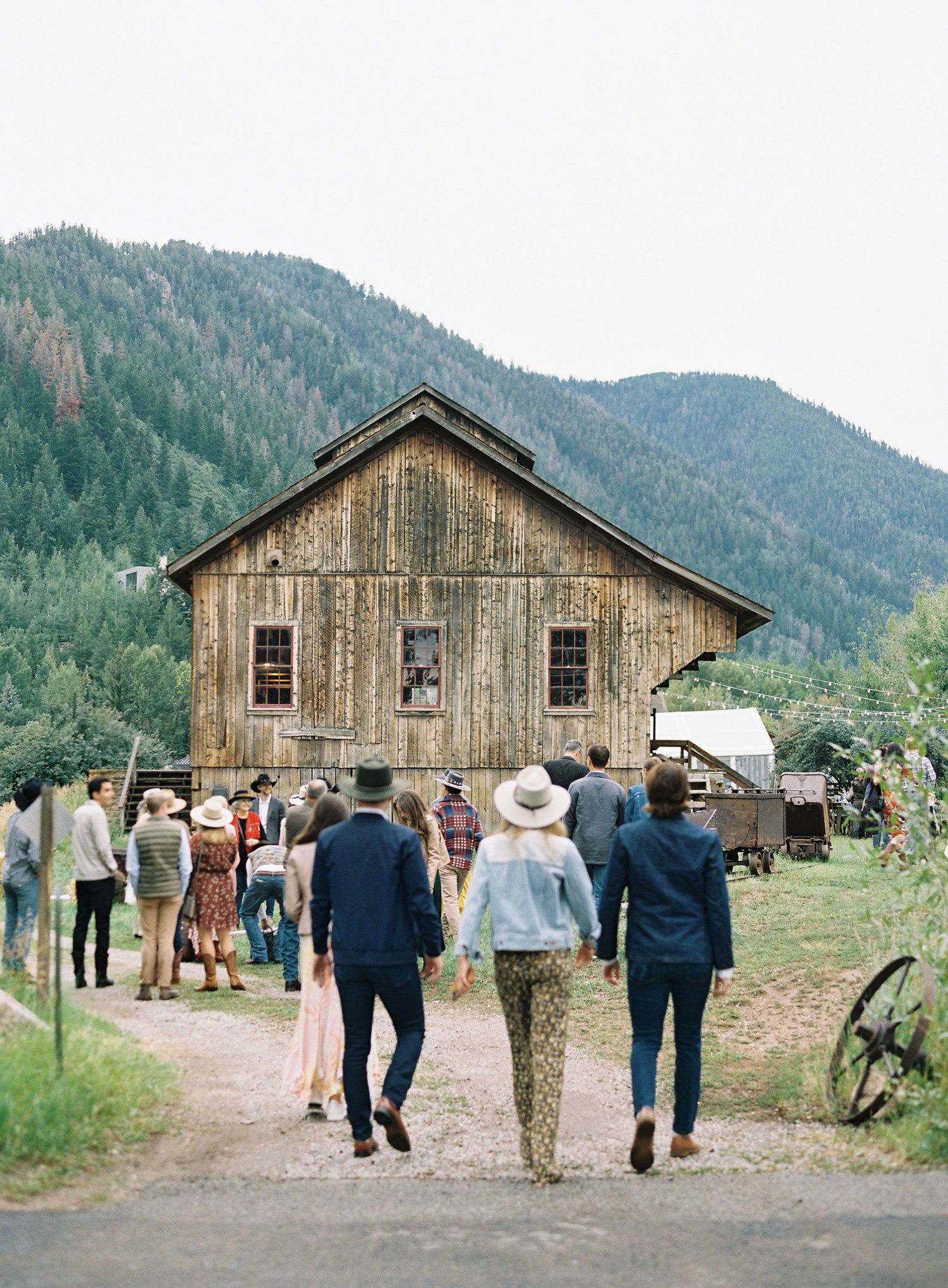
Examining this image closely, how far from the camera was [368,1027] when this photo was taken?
6684mm

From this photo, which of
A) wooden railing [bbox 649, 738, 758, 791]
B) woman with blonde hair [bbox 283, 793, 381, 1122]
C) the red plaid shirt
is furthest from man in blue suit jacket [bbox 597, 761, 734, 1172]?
wooden railing [bbox 649, 738, 758, 791]

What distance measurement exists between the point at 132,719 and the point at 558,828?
178 feet

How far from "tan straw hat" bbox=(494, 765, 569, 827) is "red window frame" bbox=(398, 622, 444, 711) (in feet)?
56.8

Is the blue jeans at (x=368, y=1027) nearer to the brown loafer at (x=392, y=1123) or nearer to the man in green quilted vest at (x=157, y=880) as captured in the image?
the brown loafer at (x=392, y=1123)

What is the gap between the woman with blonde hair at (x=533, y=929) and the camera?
631 centimetres

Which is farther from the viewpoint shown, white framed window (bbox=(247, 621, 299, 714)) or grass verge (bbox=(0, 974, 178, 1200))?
white framed window (bbox=(247, 621, 299, 714))

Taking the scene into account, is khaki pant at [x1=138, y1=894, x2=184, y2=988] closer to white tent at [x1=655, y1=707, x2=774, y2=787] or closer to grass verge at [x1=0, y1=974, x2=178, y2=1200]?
grass verge at [x1=0, y1=974, x2=178, y2=1200]

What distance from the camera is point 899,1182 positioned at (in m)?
5.89

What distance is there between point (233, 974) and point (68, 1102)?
5.55 meters

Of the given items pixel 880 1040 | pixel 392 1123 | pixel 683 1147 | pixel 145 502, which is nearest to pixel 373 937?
pixel 392 1123

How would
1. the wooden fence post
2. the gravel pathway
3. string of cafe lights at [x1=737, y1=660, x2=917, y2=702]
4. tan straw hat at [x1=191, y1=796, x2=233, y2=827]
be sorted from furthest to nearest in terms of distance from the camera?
string of cafe lights at [x1=737, y1=660, x2=917, y2=702] → tan straw hat at [x1=191, y1=796, x2=233, y2=827] → the wooden fence post → the gravel pathway

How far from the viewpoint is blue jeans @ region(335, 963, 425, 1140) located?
21.7 ft

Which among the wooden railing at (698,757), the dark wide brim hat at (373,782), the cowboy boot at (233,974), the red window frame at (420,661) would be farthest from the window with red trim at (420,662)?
the dark wide brim hat at (373,782)

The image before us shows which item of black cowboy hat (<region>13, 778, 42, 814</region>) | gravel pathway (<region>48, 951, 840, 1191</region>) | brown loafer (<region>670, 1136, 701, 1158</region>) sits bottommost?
gravel pathway (<region>48, 951, 840, 1191</region>)
